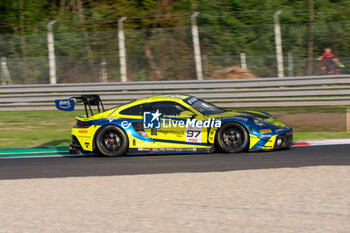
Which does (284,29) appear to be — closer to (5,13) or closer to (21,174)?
(21,174)

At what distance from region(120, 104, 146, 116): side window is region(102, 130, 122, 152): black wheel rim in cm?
43

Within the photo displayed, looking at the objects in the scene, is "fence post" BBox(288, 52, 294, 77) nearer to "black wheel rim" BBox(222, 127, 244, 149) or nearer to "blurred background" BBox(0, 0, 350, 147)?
"blurred background" BBox(0, 0, 350, 147)

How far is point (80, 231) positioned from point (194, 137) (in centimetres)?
433

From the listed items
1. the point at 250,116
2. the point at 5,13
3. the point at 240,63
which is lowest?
the point at 250,116

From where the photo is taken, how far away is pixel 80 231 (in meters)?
5.43

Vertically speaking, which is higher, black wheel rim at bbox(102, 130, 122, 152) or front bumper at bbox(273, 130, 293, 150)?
black wheel rim at bbox(102, 130, 122, 152)

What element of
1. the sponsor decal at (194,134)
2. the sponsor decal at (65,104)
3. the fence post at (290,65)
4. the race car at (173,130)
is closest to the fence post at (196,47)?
the fence post at (290,65)

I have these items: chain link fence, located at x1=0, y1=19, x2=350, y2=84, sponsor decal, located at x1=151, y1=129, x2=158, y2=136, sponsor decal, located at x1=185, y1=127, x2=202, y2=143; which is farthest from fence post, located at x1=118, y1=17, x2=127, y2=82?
sponsor decal, located at x1=185, y1=127, x2=202, y2=143

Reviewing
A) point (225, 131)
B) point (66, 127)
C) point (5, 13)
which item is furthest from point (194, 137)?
point (5, 13)

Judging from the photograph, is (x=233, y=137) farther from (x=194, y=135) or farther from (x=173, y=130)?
(x=173, y=130)

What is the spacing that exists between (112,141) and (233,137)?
7.28 feet

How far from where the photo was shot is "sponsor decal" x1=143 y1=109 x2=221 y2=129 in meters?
9.45

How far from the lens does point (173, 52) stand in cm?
1591

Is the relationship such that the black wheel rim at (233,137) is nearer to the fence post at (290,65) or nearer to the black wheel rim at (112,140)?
the black wheel rim at (112,140)
